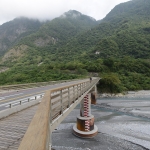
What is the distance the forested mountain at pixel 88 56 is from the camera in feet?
164

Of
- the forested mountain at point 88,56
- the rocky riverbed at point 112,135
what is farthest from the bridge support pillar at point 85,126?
the forested mountain at point 88,56

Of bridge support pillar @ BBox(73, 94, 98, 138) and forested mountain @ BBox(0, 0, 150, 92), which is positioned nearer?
bridge support pillar @ BBox(73, 94, 98, 138)

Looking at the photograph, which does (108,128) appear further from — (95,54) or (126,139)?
(95,54)

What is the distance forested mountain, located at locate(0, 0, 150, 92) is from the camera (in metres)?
49.9

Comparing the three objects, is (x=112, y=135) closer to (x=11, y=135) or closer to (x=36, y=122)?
(x=11, y=135)

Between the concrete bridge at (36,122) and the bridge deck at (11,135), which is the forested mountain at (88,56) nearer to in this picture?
the concrete bridge at (36,122)

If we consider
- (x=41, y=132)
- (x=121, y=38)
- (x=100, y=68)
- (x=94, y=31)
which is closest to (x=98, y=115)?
(x=41, y=132)

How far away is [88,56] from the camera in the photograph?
8388 cm

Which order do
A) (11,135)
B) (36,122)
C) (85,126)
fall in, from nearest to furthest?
1. (36,122)
2. (11,135)
3. (85,126)

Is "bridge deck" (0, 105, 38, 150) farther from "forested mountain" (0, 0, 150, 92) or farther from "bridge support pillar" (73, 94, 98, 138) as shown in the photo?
"forested mountain" (0, 0, 150, 92)

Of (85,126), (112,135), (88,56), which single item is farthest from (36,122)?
(88,56)

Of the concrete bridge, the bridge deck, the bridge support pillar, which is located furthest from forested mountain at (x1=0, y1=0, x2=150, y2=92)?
the bridge deck

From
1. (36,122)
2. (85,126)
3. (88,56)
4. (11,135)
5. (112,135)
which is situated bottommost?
(112,135)

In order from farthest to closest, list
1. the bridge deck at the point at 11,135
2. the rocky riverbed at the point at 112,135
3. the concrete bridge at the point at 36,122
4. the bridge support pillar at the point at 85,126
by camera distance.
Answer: the bridge support pillar at the point at 85,126
the rocky riverbed at the point at 112,135
the bridge deck at the point at 11,135
the concrete bridge at the point at 36,122
